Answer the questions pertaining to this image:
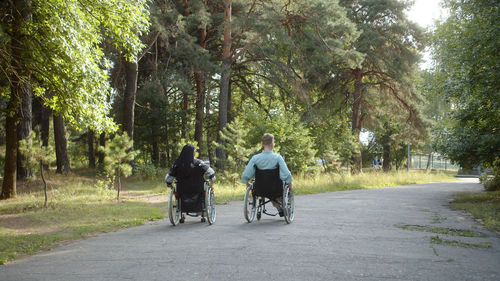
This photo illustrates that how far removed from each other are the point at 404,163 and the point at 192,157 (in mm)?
51959

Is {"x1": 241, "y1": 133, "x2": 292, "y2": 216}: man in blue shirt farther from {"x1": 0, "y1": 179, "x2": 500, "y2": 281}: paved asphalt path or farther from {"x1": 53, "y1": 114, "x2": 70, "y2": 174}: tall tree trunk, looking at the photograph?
{"x1": 53, "y1": 114, "x2": 70, "y2": 174}: tall tree trunk

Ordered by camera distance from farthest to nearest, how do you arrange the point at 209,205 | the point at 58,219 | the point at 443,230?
the point at 58,219
the point at 209,205
the point at 443,230

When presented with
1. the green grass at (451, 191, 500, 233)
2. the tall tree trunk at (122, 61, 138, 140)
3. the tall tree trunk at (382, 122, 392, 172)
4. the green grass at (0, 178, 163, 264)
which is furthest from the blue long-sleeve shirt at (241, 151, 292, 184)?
the tall tree trunk at (382, 122, 392, 172)

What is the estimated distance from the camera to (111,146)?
12.3 metres

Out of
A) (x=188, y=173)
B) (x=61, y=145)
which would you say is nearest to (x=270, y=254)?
(x=188, y=173)

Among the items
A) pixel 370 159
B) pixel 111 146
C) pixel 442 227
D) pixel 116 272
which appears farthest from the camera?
pixel 370 159

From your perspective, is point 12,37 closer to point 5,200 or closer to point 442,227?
point 5,200

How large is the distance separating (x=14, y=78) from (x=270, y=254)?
10.5 metres

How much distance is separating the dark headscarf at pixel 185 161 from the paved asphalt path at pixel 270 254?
0.99m

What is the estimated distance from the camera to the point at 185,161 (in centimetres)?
786

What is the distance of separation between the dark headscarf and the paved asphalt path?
988 millimetres

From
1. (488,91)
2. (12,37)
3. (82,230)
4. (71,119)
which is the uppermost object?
(12,37)

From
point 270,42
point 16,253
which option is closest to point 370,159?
point 270,42

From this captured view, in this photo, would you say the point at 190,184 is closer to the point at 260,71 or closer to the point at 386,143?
the point at 260,71
